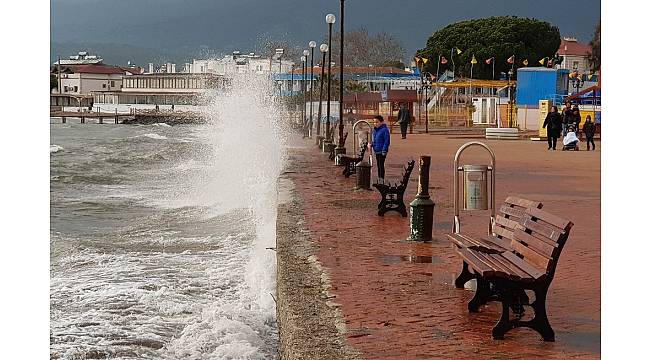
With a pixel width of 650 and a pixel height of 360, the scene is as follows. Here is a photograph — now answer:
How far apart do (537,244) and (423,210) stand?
3549mm

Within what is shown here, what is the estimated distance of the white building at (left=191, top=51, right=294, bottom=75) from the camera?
125744mm

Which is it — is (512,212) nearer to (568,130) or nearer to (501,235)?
(501,235)

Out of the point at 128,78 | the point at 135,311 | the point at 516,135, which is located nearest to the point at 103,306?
the point at 135,311

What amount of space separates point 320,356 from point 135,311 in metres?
4.48

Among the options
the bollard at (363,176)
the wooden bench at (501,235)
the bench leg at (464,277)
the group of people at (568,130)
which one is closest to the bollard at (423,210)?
the wooden bench at (501,235)

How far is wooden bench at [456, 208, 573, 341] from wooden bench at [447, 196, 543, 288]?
19 centimetres

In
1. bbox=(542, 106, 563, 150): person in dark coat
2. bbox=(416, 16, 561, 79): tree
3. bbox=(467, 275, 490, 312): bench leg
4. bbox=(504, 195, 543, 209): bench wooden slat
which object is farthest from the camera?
bbox=(416, 16, 561, 79): tree

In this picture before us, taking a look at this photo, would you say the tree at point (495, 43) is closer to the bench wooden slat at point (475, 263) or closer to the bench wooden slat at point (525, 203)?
the bench wooden slat at point (525, 203)

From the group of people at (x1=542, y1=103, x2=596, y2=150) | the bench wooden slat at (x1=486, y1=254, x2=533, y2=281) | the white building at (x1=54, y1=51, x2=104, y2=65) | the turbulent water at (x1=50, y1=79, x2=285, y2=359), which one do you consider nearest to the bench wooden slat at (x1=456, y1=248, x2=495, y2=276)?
the bench wooden slat at (x1=486, y1=254, x2=533, y2=281)

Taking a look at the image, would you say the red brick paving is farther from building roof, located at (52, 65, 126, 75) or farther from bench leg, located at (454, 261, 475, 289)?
building roof, located at (52, 65, 126, 75)

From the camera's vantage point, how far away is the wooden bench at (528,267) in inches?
210

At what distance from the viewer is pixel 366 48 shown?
330 feet

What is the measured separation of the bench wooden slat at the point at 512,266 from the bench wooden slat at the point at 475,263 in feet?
0.41

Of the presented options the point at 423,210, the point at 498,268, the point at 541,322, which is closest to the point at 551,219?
the point at 498,268
